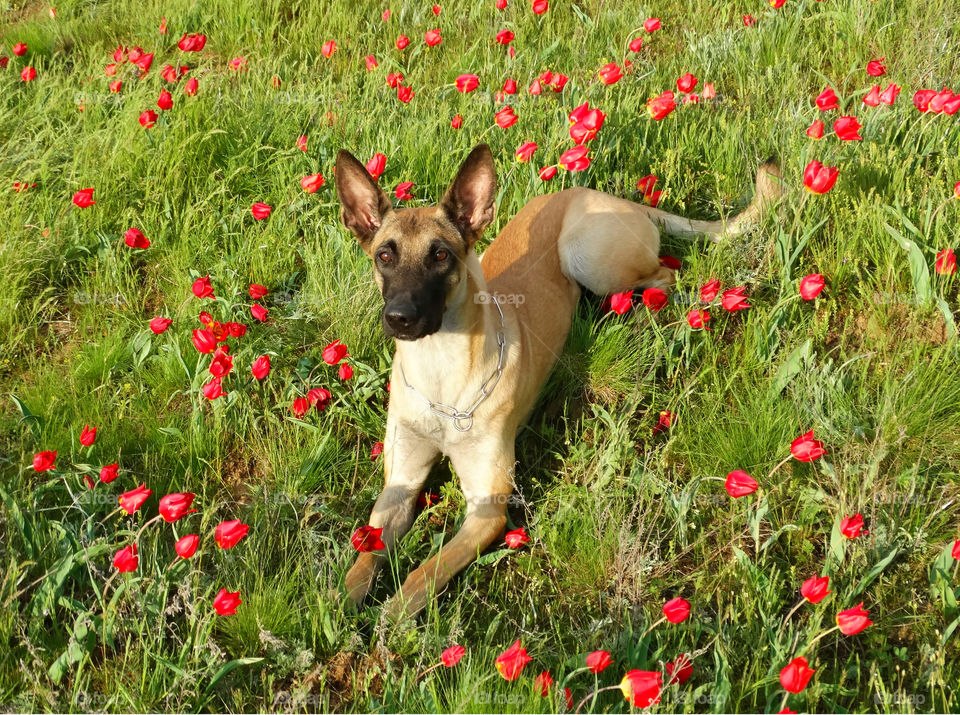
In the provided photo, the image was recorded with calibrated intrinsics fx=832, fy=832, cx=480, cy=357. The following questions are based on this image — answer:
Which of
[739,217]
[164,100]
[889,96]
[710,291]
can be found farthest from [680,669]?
[164,100]

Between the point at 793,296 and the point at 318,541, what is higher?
the point at 793,296

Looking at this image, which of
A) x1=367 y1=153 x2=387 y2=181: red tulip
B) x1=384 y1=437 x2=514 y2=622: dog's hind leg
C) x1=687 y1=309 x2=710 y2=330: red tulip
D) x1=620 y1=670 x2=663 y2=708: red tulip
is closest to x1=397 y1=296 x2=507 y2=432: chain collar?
x1=384 y1=437 x2=514 y2=622: dog's hind leg

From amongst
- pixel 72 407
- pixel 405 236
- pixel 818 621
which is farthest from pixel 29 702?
pixel 818 621

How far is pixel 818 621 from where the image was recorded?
8.13ft

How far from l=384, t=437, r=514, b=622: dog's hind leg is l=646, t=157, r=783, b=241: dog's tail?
1684mm

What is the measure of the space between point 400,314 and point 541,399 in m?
1.13

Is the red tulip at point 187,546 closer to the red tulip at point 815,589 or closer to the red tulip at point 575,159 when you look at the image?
the red tulip at point 815,589

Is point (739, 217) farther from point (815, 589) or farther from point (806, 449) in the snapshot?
point (815, 589)

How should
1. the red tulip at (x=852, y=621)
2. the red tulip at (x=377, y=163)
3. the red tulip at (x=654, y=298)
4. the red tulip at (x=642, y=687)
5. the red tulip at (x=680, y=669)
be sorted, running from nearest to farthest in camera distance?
the red tulip at (x=642, y=687), the red tulip at (x=852, y=621), the red tulip at (x=680, y=669), the red tulip at (x=654, y=298), the red tulip at (x=377, y=163)

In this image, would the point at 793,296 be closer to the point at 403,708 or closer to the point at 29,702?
the point at 403,708

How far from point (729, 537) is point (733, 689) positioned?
0.73 m

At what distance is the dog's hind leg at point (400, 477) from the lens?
3572 millimetres

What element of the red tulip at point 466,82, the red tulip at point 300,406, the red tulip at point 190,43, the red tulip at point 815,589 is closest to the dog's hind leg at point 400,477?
the red tulip at point 300,406

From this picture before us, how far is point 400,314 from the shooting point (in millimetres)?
3191
